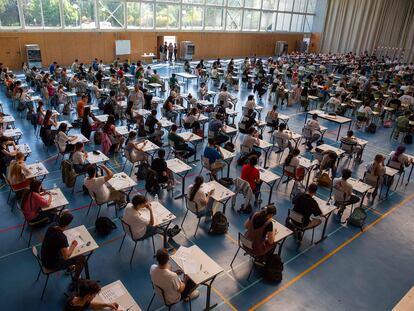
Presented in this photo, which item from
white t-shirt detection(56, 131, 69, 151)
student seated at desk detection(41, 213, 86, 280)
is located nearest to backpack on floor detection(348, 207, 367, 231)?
student seated at desk detection(41, 213, 86, 280)

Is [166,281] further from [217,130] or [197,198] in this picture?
[217,130]

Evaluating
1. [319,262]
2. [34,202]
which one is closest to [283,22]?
[319,262]

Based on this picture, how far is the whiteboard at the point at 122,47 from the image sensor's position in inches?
1102

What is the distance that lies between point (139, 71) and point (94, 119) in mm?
8248

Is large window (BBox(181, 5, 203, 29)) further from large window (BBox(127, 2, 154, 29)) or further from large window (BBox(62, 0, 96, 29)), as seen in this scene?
large window (BBox(62, 0, 96, 29))

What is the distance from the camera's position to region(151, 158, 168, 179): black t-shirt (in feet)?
28.5

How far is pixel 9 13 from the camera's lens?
22.8 meters

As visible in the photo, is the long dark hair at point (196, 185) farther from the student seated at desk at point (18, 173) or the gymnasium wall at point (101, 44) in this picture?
the gymnasium wall at point (101, 44)

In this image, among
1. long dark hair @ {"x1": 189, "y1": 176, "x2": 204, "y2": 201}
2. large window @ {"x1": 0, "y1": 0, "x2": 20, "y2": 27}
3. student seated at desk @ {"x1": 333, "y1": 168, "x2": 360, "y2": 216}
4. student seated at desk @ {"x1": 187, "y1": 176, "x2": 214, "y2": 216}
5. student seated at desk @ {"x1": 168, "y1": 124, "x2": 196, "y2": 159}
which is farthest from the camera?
large window @ {"x1": 0, "y1": 0, "x2": 20, "y2": 27}

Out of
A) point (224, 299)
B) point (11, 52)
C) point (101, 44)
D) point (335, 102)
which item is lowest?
point (224, 299)

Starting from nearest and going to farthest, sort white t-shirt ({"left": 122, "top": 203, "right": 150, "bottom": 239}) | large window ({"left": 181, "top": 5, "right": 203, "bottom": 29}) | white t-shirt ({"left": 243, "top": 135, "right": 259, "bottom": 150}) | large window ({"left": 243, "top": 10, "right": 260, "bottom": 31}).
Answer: white t-shirt ({"left": 122, "top": 203, "right": 150, "bottom": 239})
white t-shirt ({"left": 243, "top": 135, "right": 259, "bottom": 150})
large window ({"left": 181, "top": 5, "right": 203, "bottom": 29})
large window ({"left": 243, "top": 10, "right": 260, "bottom": 31})

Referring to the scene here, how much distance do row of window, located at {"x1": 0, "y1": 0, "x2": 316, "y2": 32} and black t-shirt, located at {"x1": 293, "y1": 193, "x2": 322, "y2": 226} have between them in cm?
2359

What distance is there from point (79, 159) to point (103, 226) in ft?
7.30

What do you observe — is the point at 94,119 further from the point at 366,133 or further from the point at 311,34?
the point at 311,34
